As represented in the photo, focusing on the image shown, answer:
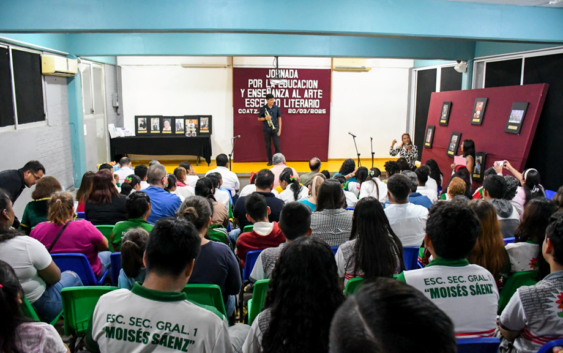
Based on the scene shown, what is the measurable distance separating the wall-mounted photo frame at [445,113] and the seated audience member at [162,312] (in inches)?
302

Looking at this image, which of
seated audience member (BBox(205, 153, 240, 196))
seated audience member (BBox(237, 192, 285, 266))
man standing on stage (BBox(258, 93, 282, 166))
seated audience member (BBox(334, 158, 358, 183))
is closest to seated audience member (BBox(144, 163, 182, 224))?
seated audience member (BBox(237, 192, 285, 266))

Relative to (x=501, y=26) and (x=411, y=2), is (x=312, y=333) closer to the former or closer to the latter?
(x=411, y=2)

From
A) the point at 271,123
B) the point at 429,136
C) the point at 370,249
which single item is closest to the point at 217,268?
the point at 370,249

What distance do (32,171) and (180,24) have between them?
7.52ft

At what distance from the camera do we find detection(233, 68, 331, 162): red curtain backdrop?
33.9ft

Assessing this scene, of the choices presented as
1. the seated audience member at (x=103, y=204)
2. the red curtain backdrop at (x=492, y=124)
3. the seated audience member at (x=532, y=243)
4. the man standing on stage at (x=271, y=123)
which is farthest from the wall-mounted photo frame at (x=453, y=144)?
the seated audience member at (x=103, y=204)

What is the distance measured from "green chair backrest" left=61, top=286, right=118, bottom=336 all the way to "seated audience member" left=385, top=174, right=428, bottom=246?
6.69 ft

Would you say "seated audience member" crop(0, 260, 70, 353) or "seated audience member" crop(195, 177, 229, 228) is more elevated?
"seated audience member" crop(0, 260, 70, 353)

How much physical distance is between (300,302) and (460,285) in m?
0.82

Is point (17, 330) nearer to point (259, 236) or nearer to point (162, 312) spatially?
point (162, 312)

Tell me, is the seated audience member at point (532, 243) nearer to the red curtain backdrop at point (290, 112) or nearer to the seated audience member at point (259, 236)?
the seated audience member at point (259, 236)

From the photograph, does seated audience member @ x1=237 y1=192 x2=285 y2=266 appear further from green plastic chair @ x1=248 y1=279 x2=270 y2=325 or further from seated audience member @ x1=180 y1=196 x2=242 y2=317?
green plastic chair @ x1=248 y1=279 x2=270 y2=325

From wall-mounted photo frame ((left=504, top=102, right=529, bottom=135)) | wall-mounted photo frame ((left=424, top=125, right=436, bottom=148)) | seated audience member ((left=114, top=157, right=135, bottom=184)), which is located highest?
wall-mounted photo frame ((left=504, top=102, right=529, bottom=135))

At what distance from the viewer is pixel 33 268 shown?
229 cm
